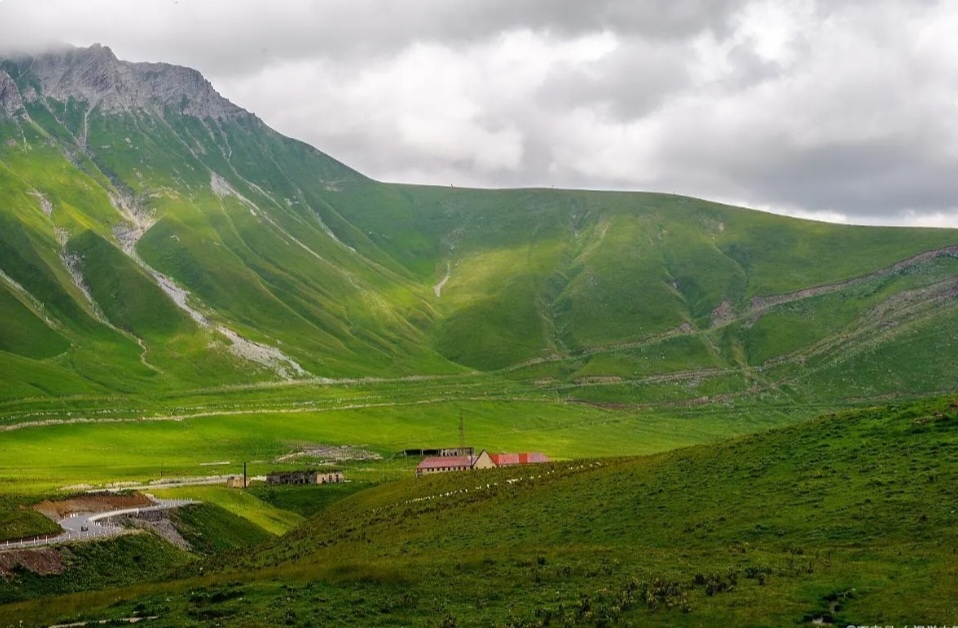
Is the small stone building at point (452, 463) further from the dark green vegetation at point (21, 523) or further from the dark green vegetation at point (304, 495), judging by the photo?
the dark green vegetation at point (21, 523)

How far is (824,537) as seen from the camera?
142 ft

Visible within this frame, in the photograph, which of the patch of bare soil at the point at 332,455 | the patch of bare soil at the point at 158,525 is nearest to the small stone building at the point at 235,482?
the patch of bare soil at the point at 332,455

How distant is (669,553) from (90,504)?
243 ft

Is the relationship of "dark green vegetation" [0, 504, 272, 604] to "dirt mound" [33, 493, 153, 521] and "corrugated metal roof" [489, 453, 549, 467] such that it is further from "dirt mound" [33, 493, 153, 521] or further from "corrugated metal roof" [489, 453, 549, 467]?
"corrugated metal roof" [489, 453, 549, 467]

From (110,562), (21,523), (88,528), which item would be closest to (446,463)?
(88,528)

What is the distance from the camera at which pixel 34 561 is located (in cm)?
6266

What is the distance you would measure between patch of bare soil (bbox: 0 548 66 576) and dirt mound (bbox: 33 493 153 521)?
900 inches

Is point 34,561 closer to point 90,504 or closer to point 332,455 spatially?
point 90,504

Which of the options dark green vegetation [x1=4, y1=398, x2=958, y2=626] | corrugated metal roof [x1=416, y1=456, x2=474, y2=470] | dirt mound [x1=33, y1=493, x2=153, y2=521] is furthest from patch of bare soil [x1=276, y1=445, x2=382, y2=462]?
dark green vegetation [x1=4, y1=398, x2=958, y2=626]

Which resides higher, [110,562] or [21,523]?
[21,523]

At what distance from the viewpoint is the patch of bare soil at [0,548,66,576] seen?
60.6 meters

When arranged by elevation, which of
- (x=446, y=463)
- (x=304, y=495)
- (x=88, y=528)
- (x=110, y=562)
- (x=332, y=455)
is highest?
(x=88, y=528)

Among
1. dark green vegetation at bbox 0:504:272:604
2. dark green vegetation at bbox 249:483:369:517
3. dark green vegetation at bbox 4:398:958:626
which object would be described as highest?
dark green vegetation at bbox 4:398:958:626

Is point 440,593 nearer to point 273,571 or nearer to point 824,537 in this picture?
point 273,571
